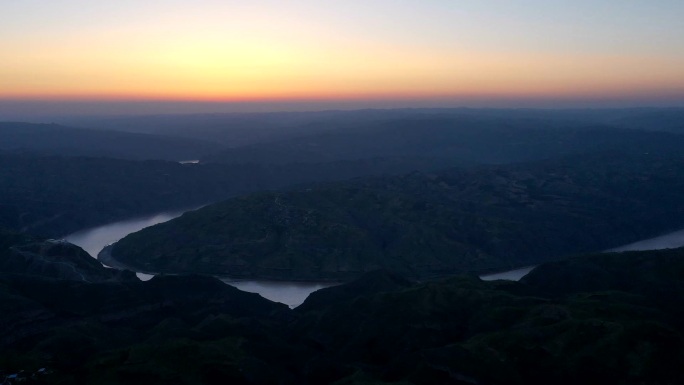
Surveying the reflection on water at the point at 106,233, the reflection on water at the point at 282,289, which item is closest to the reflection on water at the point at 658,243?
the reflection on water at the point at 282,289

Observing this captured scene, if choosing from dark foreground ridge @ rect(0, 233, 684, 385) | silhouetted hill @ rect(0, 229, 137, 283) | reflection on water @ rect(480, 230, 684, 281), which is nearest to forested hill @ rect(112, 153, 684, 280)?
reflection on water @ rect(480, 230, 684, 281)

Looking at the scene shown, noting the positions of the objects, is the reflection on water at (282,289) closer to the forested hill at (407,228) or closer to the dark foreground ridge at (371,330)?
the forested hill at (407,228)

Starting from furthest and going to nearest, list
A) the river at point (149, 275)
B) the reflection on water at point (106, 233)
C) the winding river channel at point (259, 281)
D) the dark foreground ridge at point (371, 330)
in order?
the reflection on water at point (106, 233) → the winding river channel at point (259, 281) → the river at point (149, 275) → the dark foreground ridge at point (371, 330)

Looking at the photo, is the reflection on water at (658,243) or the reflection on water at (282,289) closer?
the reflection on water at (282,289)

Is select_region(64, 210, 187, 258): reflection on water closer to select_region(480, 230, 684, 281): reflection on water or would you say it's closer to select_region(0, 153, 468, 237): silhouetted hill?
select_region(0, 153, 468, 237): silhouetted hill

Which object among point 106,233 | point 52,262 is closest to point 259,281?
point 52,262

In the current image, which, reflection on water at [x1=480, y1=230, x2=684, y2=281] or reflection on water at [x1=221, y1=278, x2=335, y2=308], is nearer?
reflection on water at [x1=221, y1=278, x2=335, y2=308]
